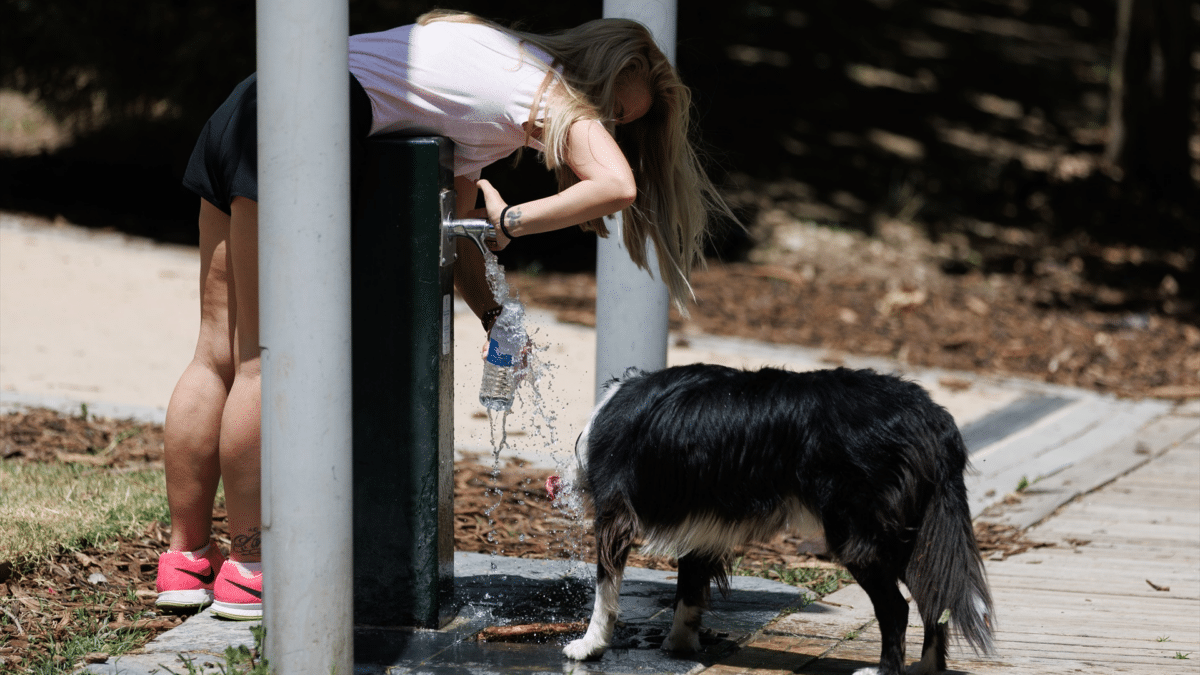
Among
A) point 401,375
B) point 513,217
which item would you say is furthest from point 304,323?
point 513,217

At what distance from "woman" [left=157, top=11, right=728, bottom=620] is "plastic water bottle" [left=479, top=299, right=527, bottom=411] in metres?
0.24

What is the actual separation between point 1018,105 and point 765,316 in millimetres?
7252

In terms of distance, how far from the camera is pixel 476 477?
4.78m

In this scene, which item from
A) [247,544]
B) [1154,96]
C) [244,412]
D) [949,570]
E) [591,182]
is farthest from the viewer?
[1154,96]

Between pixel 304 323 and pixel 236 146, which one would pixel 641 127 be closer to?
pixel 236 146

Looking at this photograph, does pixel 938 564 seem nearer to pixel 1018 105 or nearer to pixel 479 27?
pixel 479 27

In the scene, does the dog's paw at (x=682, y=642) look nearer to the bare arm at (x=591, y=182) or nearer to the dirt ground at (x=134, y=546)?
the dirt ground at (x=134, y=546)

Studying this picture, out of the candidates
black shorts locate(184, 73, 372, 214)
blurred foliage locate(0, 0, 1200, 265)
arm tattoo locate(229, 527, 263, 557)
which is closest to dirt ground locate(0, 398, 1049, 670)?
arm tattoo locate(229, 527, 263, 557)

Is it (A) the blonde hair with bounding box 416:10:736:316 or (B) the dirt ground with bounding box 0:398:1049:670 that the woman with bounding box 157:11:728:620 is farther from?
(B) the dirt ground with bounding box 0:398:1049:670

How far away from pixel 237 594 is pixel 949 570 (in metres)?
1.76

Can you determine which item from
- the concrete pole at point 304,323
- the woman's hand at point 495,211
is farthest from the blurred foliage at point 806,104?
the concrete pole at point 304,323

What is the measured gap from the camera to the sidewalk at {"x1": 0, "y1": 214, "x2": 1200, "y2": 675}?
3.05 meters

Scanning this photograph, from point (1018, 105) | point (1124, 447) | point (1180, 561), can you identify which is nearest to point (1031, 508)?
point (1180, 561)

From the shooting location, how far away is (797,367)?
23.0 ft
